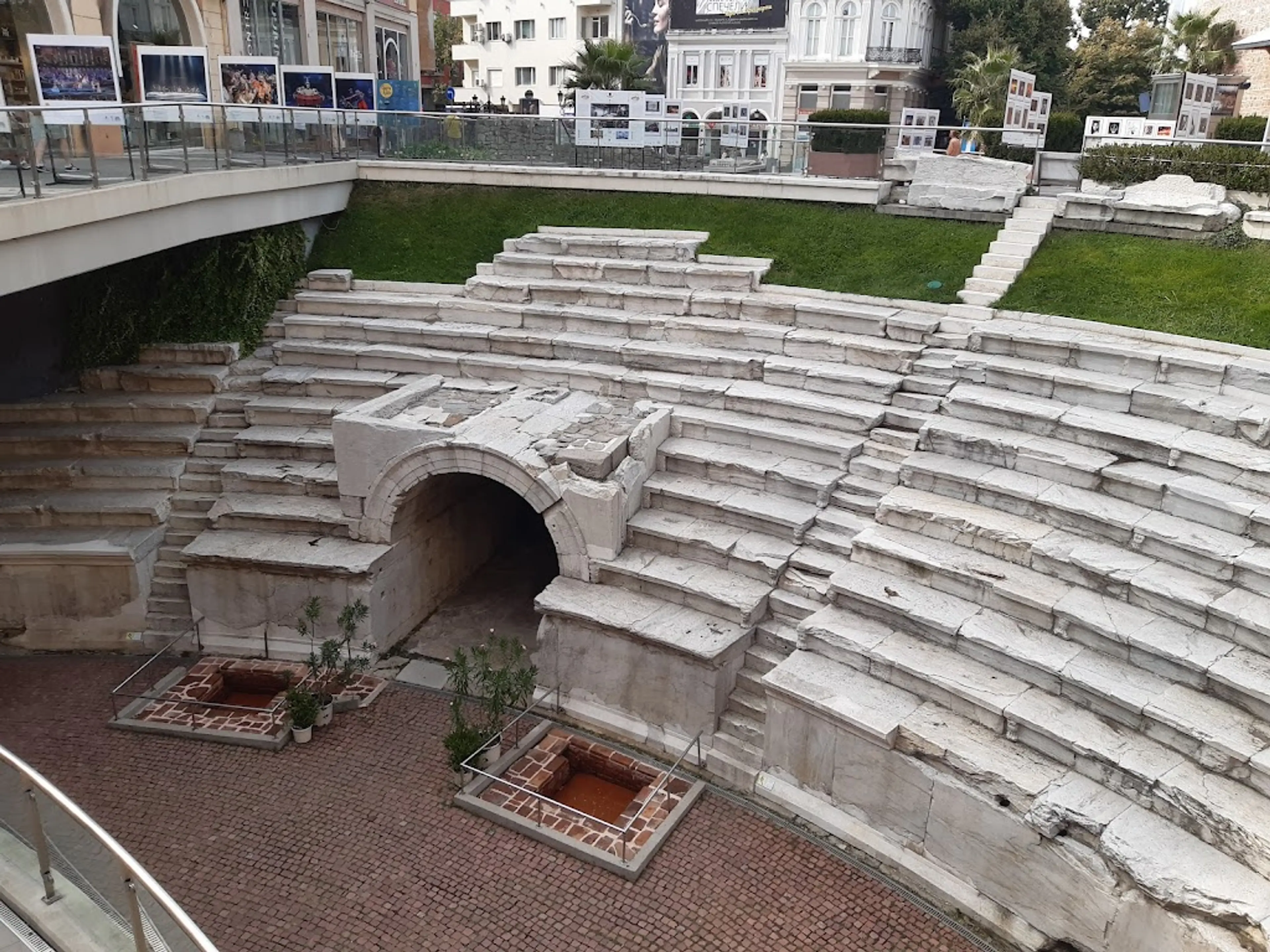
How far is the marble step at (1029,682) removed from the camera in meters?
7.21

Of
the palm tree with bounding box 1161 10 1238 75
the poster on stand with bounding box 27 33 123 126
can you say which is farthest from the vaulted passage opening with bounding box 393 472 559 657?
the palm tree with bounding box 1161 10 1238 75

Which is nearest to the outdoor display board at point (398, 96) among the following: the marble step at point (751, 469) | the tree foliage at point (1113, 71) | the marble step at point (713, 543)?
the marble step at point (751, 469)

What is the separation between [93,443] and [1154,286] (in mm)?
13993

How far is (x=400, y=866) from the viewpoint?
8266 millimetres

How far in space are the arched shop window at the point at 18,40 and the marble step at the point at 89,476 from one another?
619 centimetres

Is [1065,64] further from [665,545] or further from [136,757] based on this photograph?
[136,757]

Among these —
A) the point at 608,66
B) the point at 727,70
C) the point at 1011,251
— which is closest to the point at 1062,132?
the point at 1011,251

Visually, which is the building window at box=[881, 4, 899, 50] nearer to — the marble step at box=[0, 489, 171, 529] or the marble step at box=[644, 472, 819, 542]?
the marble step at box=[644, 472, 819, 542]

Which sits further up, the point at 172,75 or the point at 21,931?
the point at 172,75

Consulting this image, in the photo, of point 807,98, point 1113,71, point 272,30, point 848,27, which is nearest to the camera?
point 272,30

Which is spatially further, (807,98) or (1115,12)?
(1115,12)

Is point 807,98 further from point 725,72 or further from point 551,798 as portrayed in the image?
point 551,798

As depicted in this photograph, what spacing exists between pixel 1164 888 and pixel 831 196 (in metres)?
12.0

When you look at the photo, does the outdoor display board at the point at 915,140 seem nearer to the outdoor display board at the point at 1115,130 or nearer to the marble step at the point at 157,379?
the outdoor display board at the point at 1115,130
